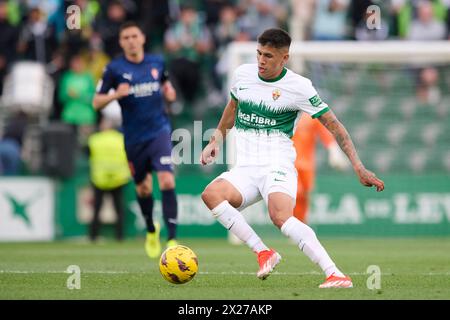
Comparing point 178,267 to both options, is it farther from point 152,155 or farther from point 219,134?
point 152,155

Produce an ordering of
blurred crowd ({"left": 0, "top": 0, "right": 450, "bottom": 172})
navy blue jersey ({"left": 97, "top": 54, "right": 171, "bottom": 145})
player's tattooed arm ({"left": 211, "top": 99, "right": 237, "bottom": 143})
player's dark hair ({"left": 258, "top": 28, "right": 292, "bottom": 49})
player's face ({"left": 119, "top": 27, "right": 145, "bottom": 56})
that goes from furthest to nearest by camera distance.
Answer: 1. blurred crowd ({"left": 0, "top": 0, "right": 450, "bottom": 172})
2. navy blue jersey ({"left": 97, "top": 54, "right": 171, "bottom": 145})
3. player's face ({"left": 119, "top": 27, "right": 145, "bottom": 56})
4. player's tattooed arm ({"left": 211, "top": 99, "right": 237, "bottom": 143})
5. player's dark hair ({"left": 258, "top": 28, "right": 292, "bottom": 49})

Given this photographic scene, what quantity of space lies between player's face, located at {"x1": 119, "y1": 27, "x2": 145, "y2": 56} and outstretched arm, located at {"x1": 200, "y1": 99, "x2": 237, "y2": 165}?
364cm

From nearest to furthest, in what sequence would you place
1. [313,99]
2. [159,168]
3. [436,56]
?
1. [313,99]
2. [159,168]
3. [436,56]

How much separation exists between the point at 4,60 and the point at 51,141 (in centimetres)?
247

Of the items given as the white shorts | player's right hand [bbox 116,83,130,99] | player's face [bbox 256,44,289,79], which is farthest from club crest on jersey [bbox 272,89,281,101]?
player's right hand [bbox 116,83,130,99]

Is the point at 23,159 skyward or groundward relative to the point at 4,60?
groundward

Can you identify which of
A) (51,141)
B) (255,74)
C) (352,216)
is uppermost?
(255,74)

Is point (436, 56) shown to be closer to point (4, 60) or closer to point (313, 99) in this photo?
point (4, 60)

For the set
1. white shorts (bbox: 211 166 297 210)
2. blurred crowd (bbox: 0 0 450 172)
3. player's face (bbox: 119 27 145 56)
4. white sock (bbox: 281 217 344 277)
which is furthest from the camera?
blurred crowd (bbox: 0 0 450 172)

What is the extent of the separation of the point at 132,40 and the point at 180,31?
7530mm

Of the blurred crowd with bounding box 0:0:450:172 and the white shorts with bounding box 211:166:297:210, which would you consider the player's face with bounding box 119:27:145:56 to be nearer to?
the white shorts with bounding box 211:166:297:210

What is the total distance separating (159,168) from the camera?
522 inches

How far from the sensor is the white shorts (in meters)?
9.30
